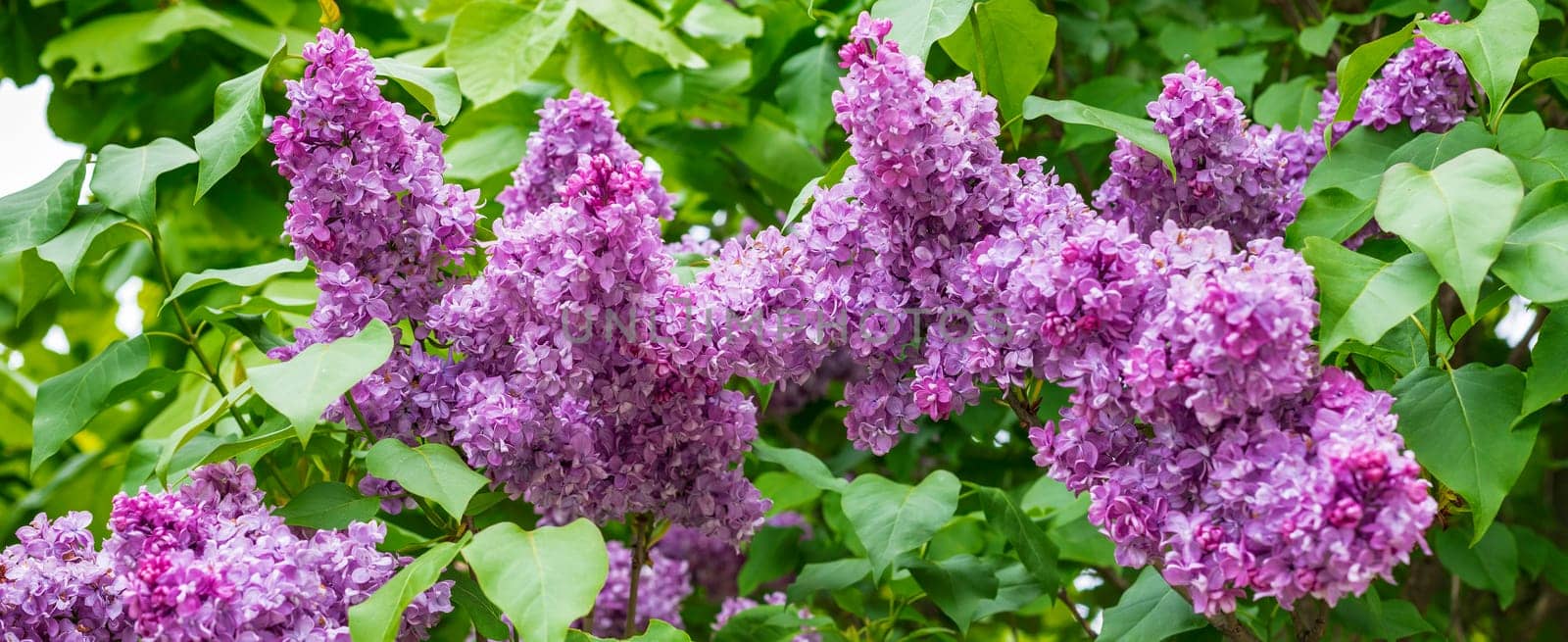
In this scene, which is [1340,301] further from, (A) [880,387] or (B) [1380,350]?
(A) [880,387]

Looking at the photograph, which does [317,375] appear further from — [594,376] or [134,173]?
[134,173]

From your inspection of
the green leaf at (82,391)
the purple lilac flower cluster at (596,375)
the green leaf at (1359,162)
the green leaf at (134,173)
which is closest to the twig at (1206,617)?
the purple lilac flower cluster at (596,375)

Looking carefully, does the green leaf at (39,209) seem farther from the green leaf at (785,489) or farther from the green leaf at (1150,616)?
the green leaf at (1150,616)

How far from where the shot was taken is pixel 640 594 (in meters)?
2.29

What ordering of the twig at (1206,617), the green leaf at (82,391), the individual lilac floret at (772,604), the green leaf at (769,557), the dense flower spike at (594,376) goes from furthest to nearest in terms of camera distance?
the green leaf at (769,557), the individual lilac floret at (772,604), the green leaf at (82,391), the twig at (1206,617), the dense flower spike at (594,376)

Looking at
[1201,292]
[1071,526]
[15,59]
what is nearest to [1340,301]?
[1201,292]

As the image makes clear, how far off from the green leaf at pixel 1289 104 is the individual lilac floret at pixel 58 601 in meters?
1.58

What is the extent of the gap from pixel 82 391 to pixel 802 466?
0.90 meters

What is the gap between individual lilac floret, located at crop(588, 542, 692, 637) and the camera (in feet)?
7.22

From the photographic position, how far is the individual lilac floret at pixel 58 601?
1243 millimetres

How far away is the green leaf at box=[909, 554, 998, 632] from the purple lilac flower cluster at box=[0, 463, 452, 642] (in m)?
0.66

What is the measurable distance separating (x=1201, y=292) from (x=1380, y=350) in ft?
1.41

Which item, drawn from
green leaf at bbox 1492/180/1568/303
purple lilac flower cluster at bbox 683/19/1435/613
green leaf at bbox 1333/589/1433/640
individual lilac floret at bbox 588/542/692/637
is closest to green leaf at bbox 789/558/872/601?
individual lilac floret at bbox 588/542/692/637

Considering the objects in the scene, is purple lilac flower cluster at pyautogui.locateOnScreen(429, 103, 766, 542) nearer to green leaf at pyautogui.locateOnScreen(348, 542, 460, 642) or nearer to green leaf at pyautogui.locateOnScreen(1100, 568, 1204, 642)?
green leaf at pyautogui.locateOnScreen(348, 542, 460, 642)
